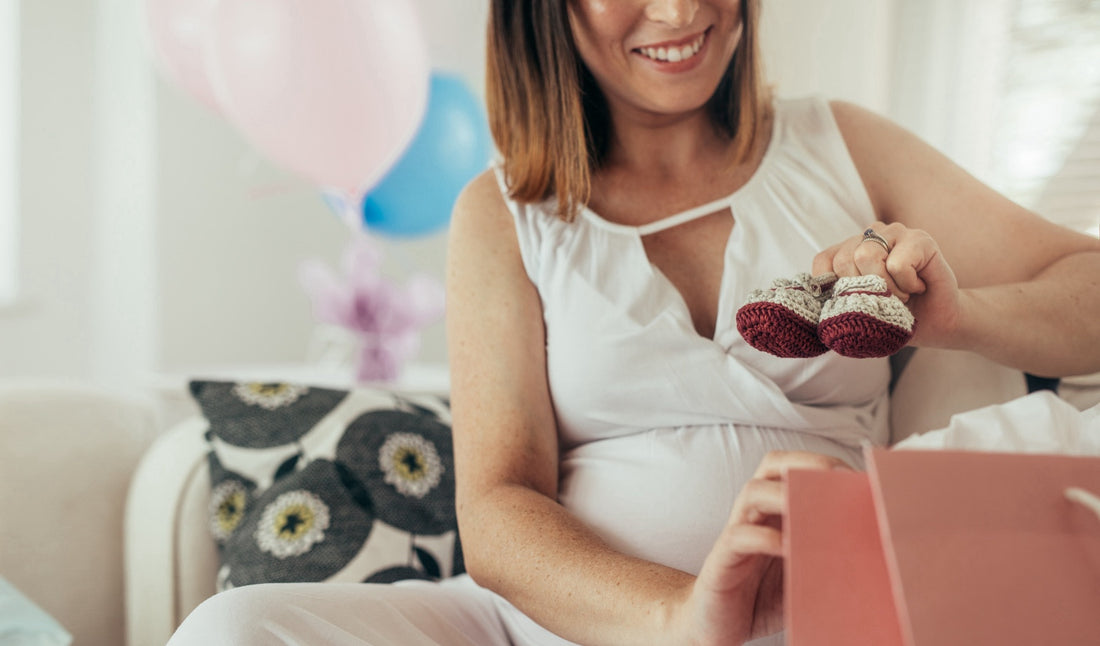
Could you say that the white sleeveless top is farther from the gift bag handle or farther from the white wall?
the white wall

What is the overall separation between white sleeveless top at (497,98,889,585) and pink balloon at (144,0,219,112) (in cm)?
130

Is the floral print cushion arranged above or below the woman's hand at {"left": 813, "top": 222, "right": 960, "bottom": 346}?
below

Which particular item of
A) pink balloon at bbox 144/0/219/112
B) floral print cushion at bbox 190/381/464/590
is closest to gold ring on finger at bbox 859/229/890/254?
floral print cushion at bbox 190/381/464/590

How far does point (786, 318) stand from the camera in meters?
0.54

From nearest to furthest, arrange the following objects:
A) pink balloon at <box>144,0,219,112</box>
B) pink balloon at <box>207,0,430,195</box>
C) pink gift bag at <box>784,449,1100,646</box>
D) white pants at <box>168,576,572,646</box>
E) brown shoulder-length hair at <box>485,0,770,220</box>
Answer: pink gift bag at <box>784,449,1100,646</box> → white pants at <box>168,576,572,646</box> → brown shoulder-length hair at <box>485,0,770,220</box> → pink balloon at <box>207,0,430,195</box> → pink balloon at <box>144,0,219,112</box>

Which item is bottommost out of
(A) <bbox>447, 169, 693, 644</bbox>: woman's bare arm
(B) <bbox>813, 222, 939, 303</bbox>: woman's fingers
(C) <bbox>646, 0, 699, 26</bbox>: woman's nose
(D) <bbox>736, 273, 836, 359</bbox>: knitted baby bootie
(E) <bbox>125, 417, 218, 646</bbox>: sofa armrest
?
(E) <bbox>125, 417, 218, 646</bbox>: sofa armrest

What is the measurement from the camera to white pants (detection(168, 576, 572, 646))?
65cm

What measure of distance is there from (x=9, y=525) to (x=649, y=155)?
804 mm

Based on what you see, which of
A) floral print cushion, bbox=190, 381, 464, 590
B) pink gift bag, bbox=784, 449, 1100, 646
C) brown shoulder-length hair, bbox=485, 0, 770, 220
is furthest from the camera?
floral print cushion, bbox=190, 381, 464, 590

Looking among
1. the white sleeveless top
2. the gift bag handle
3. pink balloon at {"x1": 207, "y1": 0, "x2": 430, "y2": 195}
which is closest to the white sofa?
the white sleeveless top

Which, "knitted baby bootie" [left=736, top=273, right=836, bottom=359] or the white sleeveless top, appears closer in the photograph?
"knitted baby bootie" [left=736, top=273, right=836, bottom=359]

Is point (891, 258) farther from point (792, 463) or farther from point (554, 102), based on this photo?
point (554, 102)

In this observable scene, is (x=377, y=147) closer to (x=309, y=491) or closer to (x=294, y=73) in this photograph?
(x=294, y=73)

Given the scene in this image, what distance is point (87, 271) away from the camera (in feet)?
9.59
